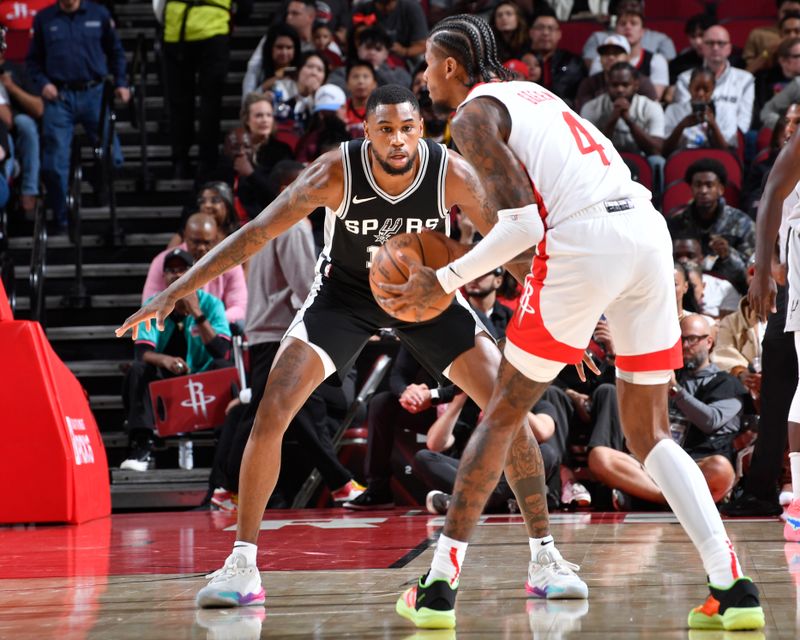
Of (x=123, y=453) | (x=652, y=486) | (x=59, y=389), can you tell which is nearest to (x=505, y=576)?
(x=652, y=486)

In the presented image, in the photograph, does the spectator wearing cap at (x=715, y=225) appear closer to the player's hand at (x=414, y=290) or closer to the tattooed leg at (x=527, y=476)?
the tattooed leg at (x=527, y=476)

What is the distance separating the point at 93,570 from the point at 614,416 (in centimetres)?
370

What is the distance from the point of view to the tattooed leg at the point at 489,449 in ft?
12.3

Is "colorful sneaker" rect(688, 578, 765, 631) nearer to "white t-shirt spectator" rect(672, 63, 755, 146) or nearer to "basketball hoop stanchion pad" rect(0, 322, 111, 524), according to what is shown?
"basketball hoop stanchion pad" rect(0, 322, 111, 524)

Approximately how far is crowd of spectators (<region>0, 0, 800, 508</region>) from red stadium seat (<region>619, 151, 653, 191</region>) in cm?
3

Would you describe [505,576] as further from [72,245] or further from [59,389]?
[72,245]

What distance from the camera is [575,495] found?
25.6ft

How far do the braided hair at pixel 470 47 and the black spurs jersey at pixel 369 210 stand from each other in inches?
29.7

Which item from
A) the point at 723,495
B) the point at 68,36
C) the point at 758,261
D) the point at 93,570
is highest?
the point at 68,36

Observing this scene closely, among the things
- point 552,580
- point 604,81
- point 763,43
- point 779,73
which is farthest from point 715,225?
point 552,580

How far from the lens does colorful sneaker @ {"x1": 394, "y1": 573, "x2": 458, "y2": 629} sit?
3.62 m

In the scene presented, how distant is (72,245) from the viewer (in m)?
11.2

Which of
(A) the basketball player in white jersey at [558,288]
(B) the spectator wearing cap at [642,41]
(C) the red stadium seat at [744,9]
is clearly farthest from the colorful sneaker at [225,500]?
(C) the red stadium seat at [744,9]

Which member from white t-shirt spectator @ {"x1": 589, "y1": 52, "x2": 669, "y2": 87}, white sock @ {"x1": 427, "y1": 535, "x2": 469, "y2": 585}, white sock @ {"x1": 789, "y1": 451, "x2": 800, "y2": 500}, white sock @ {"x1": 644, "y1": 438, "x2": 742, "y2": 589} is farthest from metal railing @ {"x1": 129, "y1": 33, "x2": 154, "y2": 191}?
white sock @ {"x1": 644, "y1": 438, "x2": 742, "y2": 589}
